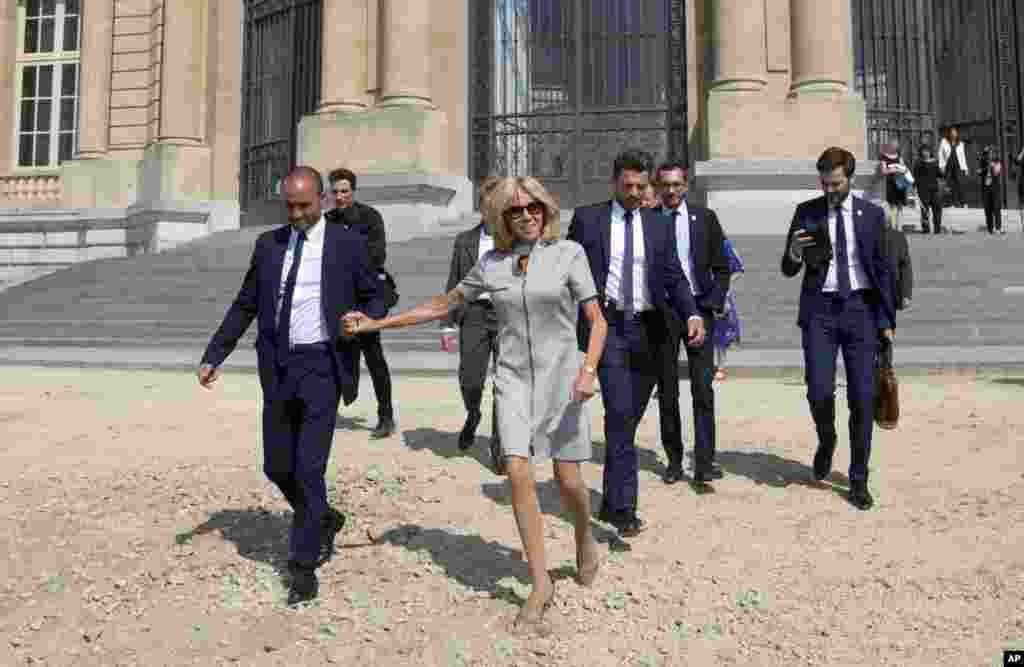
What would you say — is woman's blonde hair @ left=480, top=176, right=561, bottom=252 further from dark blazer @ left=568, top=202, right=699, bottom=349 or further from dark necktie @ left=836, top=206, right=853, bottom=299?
dark necktie @ left=836, top=206, right=853, bottom=299

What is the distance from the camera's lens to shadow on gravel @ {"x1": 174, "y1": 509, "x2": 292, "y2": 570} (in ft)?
13.1

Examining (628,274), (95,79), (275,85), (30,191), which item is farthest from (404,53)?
(628,274)

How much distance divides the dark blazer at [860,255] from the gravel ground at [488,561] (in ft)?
3.32

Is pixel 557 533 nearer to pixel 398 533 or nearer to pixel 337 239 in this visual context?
pixel 398 533

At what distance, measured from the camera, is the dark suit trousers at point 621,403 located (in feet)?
13.2

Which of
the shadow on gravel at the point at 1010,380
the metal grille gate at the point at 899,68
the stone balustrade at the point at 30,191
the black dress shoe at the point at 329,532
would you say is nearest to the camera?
the black dress shoe at the point at 329,532

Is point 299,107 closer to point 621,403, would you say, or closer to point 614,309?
point 614,309

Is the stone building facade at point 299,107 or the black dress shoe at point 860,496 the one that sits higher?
the stone building facade at point 299,107

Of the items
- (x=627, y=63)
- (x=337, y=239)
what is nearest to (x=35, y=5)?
(x=627, y=63)

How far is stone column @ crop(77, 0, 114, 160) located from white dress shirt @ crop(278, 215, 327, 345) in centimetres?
1884

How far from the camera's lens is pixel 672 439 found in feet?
15.8

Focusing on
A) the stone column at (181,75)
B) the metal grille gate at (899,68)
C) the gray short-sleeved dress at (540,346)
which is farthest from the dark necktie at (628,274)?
the stone column at (181,75)

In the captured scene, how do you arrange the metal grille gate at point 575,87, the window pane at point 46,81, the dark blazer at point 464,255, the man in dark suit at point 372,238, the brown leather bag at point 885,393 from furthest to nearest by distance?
1. the window pane at point 46,81
2. the metal grille gate at point 575,87
3. the man in dark suit at point 372,238
4. the dark blazer at point 464,255
5. the brown leather bag at point 885,393

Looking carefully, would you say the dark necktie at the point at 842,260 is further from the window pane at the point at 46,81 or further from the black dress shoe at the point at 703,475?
the window pane at the point at 46,81
